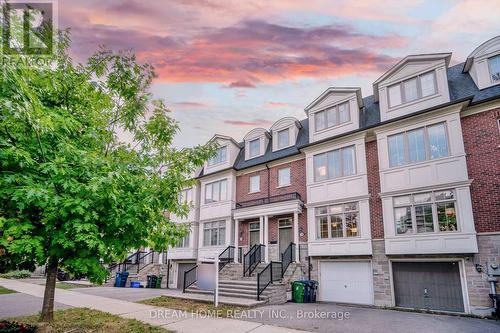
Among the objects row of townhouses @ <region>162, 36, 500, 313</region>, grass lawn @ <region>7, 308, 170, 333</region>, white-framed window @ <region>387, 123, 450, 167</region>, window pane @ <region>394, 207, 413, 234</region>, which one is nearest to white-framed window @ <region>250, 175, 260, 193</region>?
row of townhouses @ <region>162, 36, 500, 313</region>

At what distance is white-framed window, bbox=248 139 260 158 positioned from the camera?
20.3 metres

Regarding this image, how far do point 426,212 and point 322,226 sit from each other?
4878mm

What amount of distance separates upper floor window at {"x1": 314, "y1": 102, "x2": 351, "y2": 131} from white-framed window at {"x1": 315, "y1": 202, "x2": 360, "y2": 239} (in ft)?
15.2

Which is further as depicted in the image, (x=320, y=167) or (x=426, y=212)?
(x=320, y=167)

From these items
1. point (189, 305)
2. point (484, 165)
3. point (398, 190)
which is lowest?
point (189, 305)

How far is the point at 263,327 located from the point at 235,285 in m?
5.83

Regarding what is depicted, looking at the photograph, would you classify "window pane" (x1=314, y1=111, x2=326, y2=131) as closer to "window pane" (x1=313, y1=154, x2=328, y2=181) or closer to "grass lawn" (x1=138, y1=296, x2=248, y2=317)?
"window pane" (x1=313, y1=154, x2=328, y2=181)

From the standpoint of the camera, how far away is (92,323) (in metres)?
8.02

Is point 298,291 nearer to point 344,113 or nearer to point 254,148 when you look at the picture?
point 344,113

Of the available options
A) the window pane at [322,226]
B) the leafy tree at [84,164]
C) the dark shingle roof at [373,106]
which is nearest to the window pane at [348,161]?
the dark shingle roof at [373,106]

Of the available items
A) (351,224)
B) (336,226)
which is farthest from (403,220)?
(336,226)

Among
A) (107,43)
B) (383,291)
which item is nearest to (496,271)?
(383,291)

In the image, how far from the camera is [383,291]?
12.5 metres

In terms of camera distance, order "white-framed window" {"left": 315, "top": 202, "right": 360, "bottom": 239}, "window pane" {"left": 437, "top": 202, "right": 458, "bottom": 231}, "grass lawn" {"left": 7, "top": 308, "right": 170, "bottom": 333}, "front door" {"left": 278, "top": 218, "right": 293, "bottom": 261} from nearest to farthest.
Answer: "grass lawn" {"left": 7, "top": 308, "right": 170, "bottom": 333}
"window pane" {"left": 437, "top": 202, "right": 458, "bottom": 231}
"white-framed window" {"left": 315, "top": 202, "right": 360, "bottom": 239}
"front door" {"left": 278, "top": 218, "right": 293, "bottom": 261}
